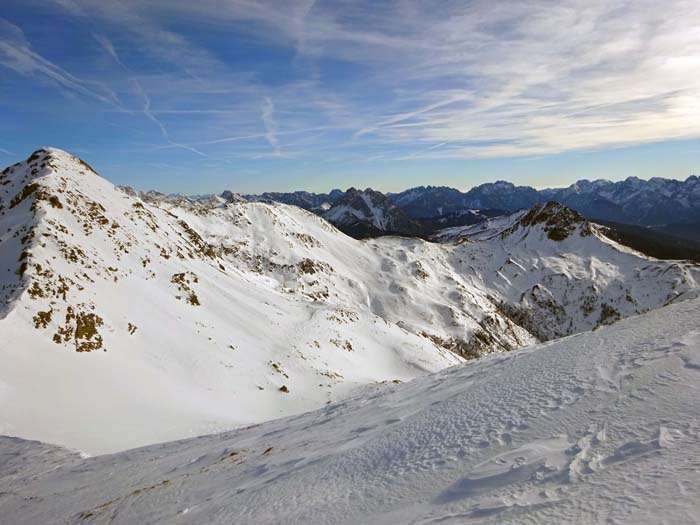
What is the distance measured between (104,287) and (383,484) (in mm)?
29087

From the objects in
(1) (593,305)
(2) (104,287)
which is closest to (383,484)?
(2) (104,287)

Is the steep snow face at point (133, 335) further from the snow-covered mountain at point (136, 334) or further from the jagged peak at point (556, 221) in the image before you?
the jagged peak at point (556, 221)

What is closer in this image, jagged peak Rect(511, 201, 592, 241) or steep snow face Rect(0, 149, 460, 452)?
steep snow face Rect(0, 149, 460, 452)

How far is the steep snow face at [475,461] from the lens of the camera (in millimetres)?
Answer: 4918

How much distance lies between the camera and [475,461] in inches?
255

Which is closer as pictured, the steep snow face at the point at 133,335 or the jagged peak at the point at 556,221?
the steep snow face at the point at 133,335

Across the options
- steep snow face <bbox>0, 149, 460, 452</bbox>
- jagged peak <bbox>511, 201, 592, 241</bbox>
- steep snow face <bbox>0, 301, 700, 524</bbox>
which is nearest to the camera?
steep snow face <bbox>0, 301, 700, 524</bbox>

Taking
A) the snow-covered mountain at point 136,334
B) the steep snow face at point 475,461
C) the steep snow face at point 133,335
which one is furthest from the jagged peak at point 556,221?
the steep snow face at point 475,461

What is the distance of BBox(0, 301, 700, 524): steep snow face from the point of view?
4918 millimetres

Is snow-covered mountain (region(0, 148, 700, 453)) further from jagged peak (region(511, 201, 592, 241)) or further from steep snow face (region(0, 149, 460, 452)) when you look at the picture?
jagged peak (region(511, 201, 592, 241))

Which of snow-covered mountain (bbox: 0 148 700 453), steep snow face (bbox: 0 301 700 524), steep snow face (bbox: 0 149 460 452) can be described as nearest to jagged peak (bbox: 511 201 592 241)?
snow-covered mountain (bbox: 0 148 700 453)

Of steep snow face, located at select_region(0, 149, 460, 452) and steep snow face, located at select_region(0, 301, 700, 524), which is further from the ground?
steep snow face, located at select_region(0, 149, 460, 452)

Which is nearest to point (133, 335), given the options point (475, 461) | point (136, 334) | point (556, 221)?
point (136, 334)

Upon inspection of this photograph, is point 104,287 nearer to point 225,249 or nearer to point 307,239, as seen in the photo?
point 225,249
